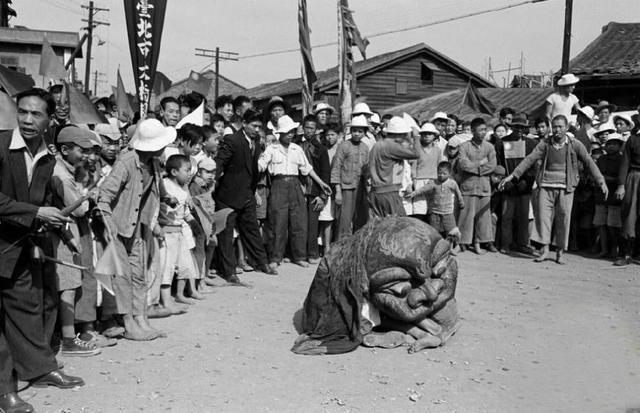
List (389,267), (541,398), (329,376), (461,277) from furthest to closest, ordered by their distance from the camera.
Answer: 1. (461,277)
2. (389,267)
3. (329,376)
4. (541,398)

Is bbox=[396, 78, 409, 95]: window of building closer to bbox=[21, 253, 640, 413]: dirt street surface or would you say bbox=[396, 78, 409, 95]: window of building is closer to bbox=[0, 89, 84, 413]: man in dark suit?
bbox=[21, 253, 640, 413]: dirt street surface

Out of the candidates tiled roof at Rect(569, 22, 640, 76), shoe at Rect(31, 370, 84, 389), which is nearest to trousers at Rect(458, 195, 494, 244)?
shoe at Rect(31, 370, 84, 389)

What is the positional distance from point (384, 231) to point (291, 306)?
1.86 meters

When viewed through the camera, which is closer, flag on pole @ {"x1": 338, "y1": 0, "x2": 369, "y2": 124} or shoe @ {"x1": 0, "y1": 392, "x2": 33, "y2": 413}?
shoe @ {"x1": 0, "y1": 392, "x2": 33, "y2": 413}

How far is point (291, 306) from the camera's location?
22.6ft

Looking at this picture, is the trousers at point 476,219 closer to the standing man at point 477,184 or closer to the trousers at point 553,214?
the standing man at point 477,184

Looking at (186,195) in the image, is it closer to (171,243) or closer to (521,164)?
(171,243)

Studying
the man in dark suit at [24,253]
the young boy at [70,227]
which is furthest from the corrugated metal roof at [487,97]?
the man in dark suit at [24,253]

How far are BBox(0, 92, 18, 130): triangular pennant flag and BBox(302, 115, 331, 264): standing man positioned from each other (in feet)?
14.0

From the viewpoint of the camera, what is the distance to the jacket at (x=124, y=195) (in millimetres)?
5367

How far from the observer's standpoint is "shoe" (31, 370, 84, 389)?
14.6 feet

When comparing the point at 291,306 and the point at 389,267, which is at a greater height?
the point at 389,267

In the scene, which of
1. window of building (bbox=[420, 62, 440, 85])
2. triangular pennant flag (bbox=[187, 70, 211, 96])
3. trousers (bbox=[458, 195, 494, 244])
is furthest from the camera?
window of building (bbox=[420, 62, 440, 85])

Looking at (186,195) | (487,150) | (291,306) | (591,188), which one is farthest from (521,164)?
(186,195)
